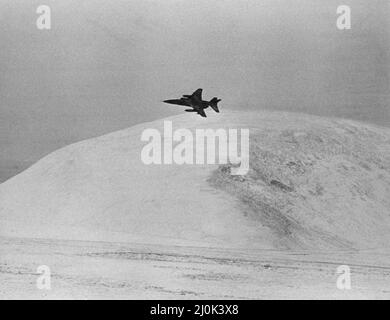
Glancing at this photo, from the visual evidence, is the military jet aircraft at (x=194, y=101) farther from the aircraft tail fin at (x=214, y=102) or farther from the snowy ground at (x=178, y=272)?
the snowy ground at (x=178, y=272)

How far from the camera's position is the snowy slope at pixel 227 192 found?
13.4 meters

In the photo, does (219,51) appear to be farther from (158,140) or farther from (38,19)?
(38,19)

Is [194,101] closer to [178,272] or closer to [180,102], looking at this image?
[180,102]

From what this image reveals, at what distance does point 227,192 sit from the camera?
14461 mm

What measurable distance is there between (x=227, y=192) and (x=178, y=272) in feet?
10.8

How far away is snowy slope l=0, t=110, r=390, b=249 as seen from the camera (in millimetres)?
13406

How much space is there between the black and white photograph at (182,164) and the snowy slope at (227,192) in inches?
1.6

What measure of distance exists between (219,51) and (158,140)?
236 cm

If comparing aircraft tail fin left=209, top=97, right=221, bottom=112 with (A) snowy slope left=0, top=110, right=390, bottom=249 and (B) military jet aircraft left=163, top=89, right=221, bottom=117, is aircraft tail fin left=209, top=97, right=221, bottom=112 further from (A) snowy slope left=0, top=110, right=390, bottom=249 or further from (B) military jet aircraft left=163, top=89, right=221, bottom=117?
(A) snowy slope left=0, top=110, right=390, bottom=249

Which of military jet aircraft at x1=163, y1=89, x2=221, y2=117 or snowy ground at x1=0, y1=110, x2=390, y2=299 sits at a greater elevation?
military jet aircraft at x1=163, y1=89, x2=221, y2=117

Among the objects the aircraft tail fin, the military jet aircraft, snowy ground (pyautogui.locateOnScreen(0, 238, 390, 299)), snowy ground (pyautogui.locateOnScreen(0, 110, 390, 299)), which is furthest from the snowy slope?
the aircraft tail fin

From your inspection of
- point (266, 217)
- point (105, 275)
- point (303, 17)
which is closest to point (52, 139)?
point (105, 275)

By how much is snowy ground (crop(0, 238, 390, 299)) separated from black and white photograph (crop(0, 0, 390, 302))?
0.13 ft
